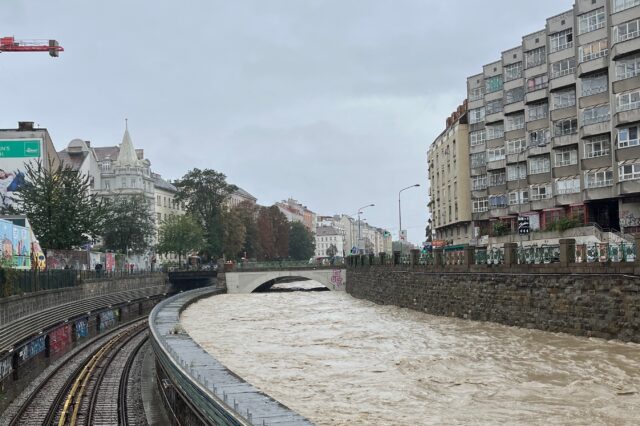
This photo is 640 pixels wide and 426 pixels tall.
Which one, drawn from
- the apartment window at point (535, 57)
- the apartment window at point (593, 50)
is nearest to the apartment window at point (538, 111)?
the apartment window at point (535, 57)

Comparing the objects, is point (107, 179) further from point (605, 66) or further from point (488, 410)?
point (488, 410)

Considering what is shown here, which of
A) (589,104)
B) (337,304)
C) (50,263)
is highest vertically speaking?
(589,104)

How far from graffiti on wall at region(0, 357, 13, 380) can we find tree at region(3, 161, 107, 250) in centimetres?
3753

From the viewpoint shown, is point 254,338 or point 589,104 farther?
point 589,104

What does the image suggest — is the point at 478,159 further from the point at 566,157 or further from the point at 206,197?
the point at 206,197

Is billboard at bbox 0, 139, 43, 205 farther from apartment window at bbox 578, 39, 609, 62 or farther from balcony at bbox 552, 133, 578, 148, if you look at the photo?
apartment window at bbox 578, 39, 609, 62

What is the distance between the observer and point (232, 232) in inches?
5054

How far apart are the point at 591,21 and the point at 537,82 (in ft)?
41.5

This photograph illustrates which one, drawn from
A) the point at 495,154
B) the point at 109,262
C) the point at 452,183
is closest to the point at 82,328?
the point at 109,262

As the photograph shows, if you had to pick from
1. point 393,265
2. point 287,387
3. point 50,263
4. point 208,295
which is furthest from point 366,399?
point 208,295

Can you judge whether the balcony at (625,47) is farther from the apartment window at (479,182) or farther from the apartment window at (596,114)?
the apartment window at (479,182)

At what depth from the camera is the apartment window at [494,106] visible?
3275 inches

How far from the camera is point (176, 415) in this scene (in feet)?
71.2

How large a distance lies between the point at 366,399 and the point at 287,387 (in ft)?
12.2
